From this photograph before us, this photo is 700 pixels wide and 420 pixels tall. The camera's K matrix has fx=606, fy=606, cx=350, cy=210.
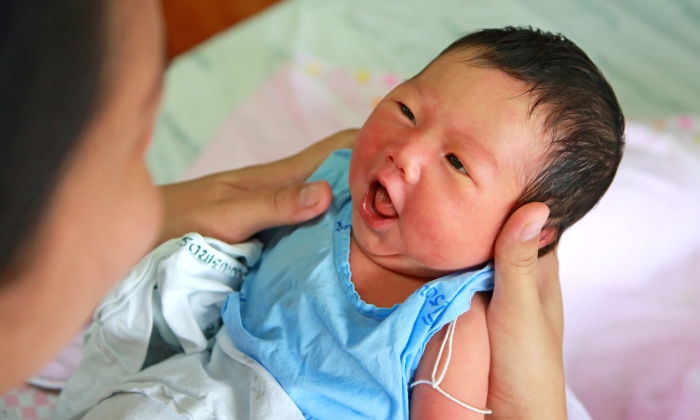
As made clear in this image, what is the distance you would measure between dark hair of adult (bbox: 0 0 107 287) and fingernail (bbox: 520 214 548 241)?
59cm

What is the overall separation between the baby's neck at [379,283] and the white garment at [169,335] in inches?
7.9

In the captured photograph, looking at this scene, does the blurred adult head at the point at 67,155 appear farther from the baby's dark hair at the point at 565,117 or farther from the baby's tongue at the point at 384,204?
the baby's dark hair at the point at 565,117

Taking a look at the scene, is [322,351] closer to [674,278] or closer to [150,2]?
[150,2]

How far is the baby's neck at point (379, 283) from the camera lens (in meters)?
0.95

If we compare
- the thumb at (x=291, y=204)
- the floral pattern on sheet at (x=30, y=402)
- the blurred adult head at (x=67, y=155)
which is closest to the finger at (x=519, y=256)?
the thumb at (x=291, y=204)

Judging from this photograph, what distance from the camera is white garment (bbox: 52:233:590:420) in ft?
3.08

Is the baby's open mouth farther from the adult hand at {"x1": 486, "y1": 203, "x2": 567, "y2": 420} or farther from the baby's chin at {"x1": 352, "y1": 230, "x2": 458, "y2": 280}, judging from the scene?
the adult hand at {"x1": 486, "y1": 203, "x2": 567, "y2": 420}

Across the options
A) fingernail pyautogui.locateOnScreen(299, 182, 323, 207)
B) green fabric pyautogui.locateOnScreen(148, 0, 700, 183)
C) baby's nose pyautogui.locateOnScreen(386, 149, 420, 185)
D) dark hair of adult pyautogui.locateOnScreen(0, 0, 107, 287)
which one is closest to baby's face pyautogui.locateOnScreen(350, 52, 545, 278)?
baby's nose pyautogui.locateOnScreen(386, 149, 420, 185)

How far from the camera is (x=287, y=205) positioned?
1.05 meters

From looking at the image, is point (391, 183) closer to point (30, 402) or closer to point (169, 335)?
point (169, 335)

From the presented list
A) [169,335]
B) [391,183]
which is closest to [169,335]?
[169,335]

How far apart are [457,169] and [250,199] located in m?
0.40

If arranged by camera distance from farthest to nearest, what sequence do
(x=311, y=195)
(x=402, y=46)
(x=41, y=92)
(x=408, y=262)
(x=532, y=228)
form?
(x=402, y=46)
(x=311, y=195)
(x=408, y=262)
(x=532, y=228)
(x=41, y=92)

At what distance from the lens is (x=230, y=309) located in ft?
3.30
